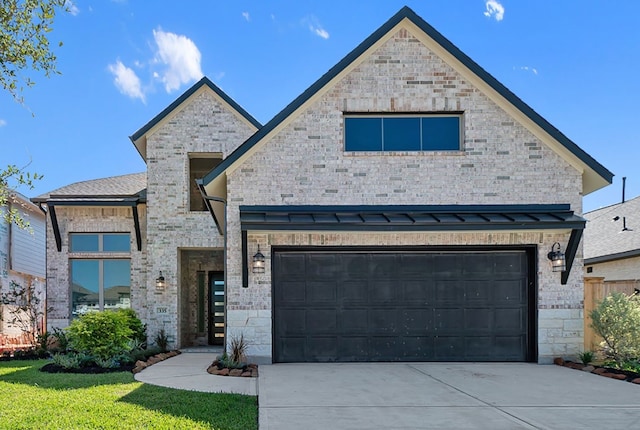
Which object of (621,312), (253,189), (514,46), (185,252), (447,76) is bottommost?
(621,312)

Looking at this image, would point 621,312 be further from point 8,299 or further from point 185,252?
point 8,299

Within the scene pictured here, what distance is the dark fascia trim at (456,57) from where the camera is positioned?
10422 millimetres

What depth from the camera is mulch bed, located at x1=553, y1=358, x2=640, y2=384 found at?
880 centimetres

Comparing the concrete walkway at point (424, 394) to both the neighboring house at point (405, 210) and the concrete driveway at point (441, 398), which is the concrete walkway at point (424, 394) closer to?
the concrete driveway at point (441, 398)

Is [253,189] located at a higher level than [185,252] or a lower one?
higher

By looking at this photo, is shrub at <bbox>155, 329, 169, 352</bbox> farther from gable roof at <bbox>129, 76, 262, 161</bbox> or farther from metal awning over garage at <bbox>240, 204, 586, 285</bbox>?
gable roof at <bbox>129, 76, 262, 161</bbox>

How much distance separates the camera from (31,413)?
246 inches

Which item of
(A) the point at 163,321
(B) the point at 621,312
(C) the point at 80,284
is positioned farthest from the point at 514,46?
(C) the point at 80,284

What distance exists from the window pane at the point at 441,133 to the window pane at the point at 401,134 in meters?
0.18

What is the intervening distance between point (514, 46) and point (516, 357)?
1099 cm

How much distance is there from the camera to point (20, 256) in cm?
1991

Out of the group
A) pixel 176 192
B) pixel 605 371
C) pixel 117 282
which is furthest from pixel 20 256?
pixel 605 371

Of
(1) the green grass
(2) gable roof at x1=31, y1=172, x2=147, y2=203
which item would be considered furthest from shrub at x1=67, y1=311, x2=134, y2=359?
(2) gable roof at x1=31, y1=172, x2=147, y2=203

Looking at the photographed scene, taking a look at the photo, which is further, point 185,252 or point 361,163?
point 185,252
